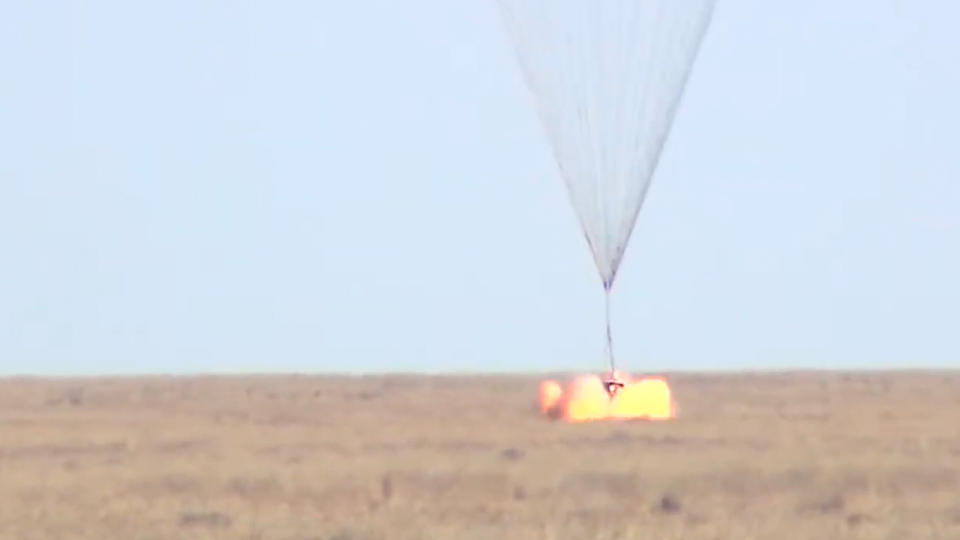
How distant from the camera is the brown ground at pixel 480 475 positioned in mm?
26812

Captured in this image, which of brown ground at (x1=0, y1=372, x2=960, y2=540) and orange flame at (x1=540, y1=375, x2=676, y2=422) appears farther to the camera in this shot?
orange flame at (x1=540, y1=375, x2=676, y2=422)

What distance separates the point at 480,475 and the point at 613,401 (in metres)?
12.3

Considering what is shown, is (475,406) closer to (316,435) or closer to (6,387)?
(316,435)

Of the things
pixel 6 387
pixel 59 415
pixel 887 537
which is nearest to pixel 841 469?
pixel 887 537

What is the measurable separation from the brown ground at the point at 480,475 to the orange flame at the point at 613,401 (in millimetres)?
354

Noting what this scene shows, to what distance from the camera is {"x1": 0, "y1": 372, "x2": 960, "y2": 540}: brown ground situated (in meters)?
26.8

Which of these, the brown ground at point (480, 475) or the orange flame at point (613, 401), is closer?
the brown ground at point (480, 475)

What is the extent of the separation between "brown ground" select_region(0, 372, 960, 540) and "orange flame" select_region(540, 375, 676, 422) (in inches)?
13.9

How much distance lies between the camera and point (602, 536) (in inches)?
987

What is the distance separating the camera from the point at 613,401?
46.2m

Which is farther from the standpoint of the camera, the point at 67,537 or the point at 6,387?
the point at 6,387

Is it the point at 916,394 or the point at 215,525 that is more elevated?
the point at 215,525

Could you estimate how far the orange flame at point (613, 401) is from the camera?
46.2 m

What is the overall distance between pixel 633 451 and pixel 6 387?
68.7m
